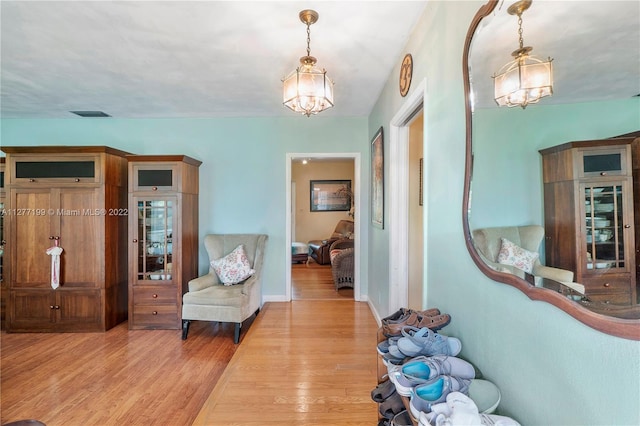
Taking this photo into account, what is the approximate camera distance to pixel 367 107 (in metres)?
3.75

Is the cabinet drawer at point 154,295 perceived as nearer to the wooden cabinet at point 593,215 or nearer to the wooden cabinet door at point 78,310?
the wooden cabinet door at point 78,310

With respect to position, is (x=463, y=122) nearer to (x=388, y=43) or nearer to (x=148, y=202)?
(x=388, y=43)

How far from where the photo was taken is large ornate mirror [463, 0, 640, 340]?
0.63 m

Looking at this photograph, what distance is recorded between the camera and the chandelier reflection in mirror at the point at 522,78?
0.80m

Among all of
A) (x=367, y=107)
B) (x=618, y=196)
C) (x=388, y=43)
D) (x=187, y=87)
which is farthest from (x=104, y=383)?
(x=367, y=107)

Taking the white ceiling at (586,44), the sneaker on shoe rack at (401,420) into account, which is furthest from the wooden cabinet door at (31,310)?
the white ceiling at (586,44)

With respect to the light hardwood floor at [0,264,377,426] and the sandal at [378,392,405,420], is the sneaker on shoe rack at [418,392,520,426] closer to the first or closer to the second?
the sandal at [378,392,405,420]

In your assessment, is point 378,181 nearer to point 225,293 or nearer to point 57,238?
point 225,293

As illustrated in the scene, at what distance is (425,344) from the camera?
118 centimetres

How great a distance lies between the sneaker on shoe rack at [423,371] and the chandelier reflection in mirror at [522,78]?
90 centimetres

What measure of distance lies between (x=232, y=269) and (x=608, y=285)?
3361 millimetres

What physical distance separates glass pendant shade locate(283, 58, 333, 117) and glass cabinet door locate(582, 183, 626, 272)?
1.78 meters

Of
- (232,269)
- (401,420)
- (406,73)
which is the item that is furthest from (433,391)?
(232,269)

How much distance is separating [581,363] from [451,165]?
933 millimetres
